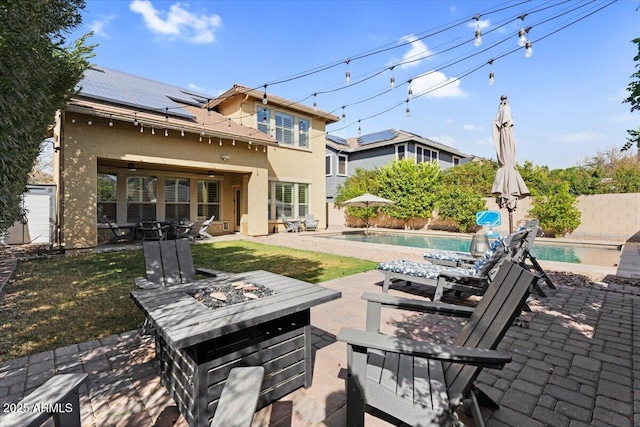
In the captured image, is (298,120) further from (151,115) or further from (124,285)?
(124,285)

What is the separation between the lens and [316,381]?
2.67 m

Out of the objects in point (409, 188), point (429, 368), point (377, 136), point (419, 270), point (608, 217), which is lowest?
point (429, 368)

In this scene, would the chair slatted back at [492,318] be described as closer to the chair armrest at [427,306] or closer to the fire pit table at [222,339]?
the chair armrest at [427,306]

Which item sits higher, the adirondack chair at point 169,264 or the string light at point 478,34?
the string light at point 478,34

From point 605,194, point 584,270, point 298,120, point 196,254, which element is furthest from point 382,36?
point 605,194

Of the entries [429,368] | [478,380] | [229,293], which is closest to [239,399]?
[429,368]

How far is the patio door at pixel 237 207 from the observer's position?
50.7 feet

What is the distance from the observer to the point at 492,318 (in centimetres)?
202

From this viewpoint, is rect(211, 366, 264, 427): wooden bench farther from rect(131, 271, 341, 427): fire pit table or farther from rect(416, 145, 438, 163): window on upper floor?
rect(416, 145, 438, 163): window on upper floor

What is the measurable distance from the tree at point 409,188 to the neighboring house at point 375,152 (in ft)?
10.4

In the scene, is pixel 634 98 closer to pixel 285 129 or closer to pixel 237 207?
pixel 285 129

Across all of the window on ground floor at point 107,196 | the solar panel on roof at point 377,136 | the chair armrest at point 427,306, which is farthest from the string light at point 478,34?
the solar panel on roof at point 377,136

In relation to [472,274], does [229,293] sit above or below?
above

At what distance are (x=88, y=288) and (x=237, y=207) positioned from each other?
10.5 metres
